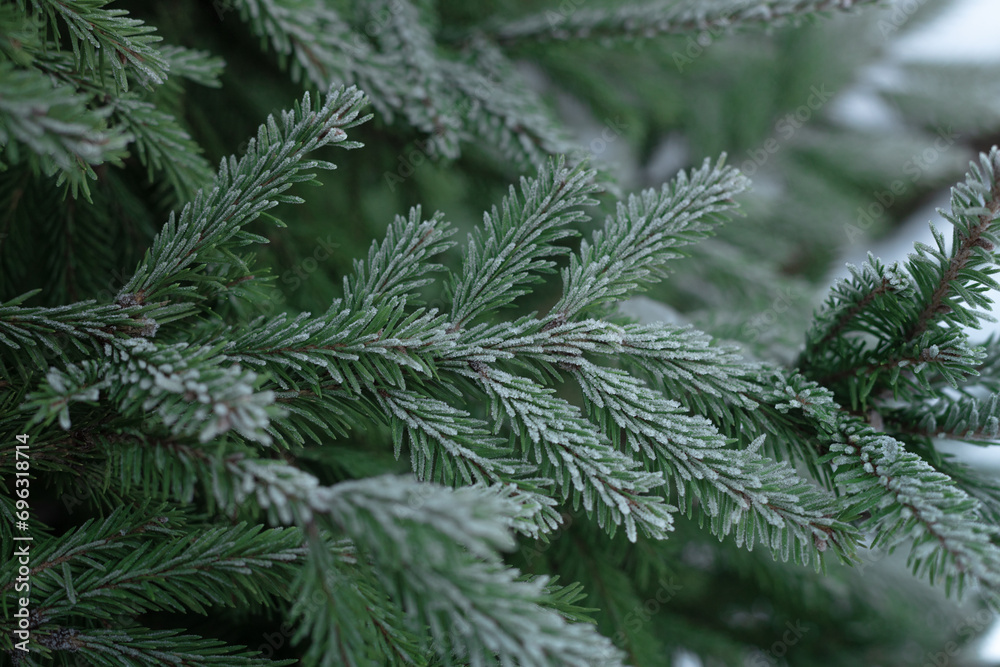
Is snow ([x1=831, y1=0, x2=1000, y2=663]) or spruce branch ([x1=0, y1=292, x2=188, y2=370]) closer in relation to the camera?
spruce branch ([x1=0, y1=292, x2=188, y2=370])

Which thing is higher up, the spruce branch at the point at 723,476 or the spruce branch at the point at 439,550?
the spruce branch at the point at 723,476

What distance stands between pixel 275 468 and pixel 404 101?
1.84ft

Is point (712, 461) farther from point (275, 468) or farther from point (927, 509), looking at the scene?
point (275, 468)

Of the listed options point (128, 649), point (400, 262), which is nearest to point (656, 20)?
point (400, 262)

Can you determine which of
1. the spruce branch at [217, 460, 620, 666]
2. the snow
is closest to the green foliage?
the spruce branch at [217, 460, 620, 666]

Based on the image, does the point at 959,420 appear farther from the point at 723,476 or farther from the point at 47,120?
the point at 47,120

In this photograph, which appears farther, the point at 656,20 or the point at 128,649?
the point at 656,20

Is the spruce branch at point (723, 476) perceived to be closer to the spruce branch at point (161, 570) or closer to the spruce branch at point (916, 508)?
the spruce branch at point (916, 508)

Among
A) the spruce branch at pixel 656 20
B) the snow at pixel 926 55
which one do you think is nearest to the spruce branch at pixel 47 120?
the spruce branch at pixel 656 20

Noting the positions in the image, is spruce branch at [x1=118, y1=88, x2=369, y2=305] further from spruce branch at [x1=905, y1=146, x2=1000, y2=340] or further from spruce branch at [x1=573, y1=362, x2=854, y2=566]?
spruce branch at [x1=905, y1=146, x2=1000, y2=340]

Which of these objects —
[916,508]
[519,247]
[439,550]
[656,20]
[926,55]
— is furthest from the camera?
[926,55]

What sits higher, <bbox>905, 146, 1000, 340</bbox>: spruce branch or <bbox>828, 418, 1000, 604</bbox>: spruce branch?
<bbox>905, 146, 1000, 340</bbox>: spruce branch

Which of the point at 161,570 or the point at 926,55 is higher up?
the point at 926,55

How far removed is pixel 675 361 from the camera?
0.60m
